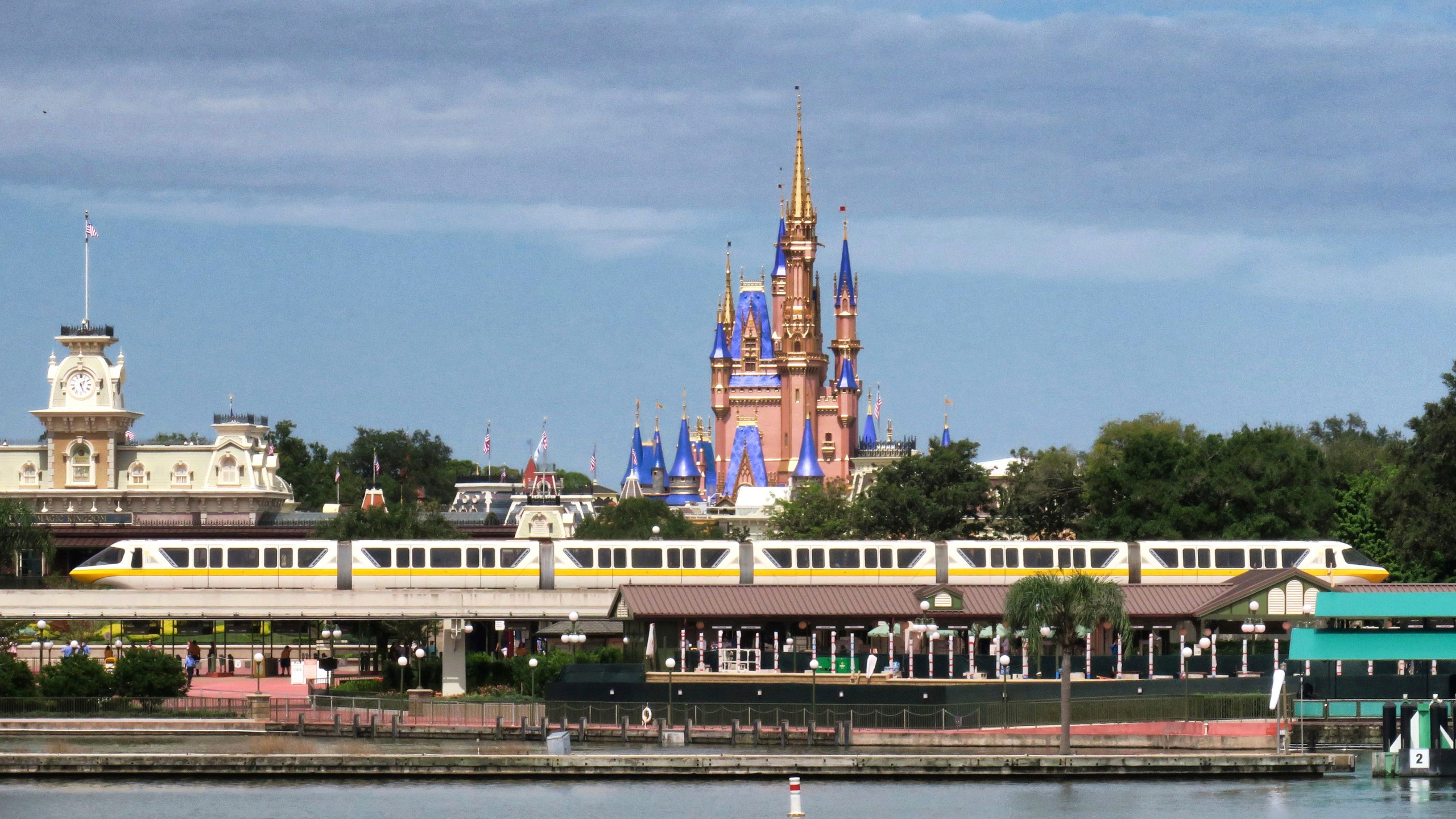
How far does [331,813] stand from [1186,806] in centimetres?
1824

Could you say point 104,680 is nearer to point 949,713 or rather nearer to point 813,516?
point 949,713

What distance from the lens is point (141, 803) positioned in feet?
168

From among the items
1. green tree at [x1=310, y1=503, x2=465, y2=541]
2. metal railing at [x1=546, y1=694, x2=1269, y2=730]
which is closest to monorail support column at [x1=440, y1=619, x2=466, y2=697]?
metal railing at [x1=546, y1=694, x2=1269, y2=730]

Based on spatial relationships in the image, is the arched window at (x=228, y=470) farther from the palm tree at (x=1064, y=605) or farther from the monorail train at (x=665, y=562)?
the palm tree at (x=1064, y=605)

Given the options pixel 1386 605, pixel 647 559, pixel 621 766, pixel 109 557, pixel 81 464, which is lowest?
pixel 621 766

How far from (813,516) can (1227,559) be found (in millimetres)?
56972

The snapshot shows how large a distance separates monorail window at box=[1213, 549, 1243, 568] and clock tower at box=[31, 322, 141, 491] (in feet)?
273

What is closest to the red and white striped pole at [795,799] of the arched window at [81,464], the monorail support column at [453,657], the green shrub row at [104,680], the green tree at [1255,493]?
the green shrub row at [104,680]

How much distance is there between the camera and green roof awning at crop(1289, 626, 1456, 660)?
213 feet

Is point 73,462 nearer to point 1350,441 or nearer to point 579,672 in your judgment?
point 579,672

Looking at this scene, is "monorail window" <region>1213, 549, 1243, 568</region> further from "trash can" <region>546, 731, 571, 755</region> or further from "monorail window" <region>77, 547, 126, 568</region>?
"monorail window" <region>77, 547, 126, 568</region>

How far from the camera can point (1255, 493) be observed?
103625mm

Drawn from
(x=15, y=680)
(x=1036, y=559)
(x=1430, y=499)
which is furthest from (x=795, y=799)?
(x=1430, y=499)

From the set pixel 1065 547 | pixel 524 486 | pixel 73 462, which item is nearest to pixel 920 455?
pixel 1065 547
